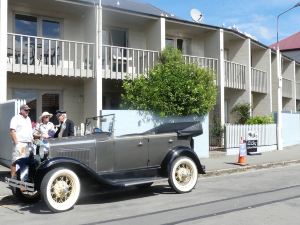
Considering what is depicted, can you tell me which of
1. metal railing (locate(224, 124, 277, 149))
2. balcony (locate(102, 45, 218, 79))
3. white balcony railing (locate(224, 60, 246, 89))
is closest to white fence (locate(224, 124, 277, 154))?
metal railing (locate(224, 124, 277, 149))

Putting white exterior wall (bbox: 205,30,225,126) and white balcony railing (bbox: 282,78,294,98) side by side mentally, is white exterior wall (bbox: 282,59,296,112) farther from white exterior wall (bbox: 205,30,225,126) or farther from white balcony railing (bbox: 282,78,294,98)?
white exterior wall (bbox: 205,30,225,126)

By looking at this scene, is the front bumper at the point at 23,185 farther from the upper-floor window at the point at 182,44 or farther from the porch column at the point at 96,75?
the upper-floor window at the point at 182,44

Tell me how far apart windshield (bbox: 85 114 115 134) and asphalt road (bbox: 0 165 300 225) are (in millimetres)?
1391

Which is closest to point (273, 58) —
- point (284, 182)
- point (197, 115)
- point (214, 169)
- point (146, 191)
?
point (197, 115)

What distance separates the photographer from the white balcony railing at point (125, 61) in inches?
691

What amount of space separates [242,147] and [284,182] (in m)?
3.63

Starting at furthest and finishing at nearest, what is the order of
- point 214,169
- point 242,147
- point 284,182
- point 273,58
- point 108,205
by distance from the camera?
point 273,58 → point 242,147 → point 214,169 → point 284,182 → point 108,205

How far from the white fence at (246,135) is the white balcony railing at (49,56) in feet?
18.9

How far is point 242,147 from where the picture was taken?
1497cm

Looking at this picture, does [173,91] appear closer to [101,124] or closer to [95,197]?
[101,124]

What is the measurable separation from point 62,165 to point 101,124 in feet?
5.71

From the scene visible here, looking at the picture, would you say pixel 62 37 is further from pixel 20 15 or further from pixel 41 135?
pixel 41 135

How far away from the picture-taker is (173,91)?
50.8 feet

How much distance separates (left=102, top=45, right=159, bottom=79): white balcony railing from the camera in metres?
17.5
